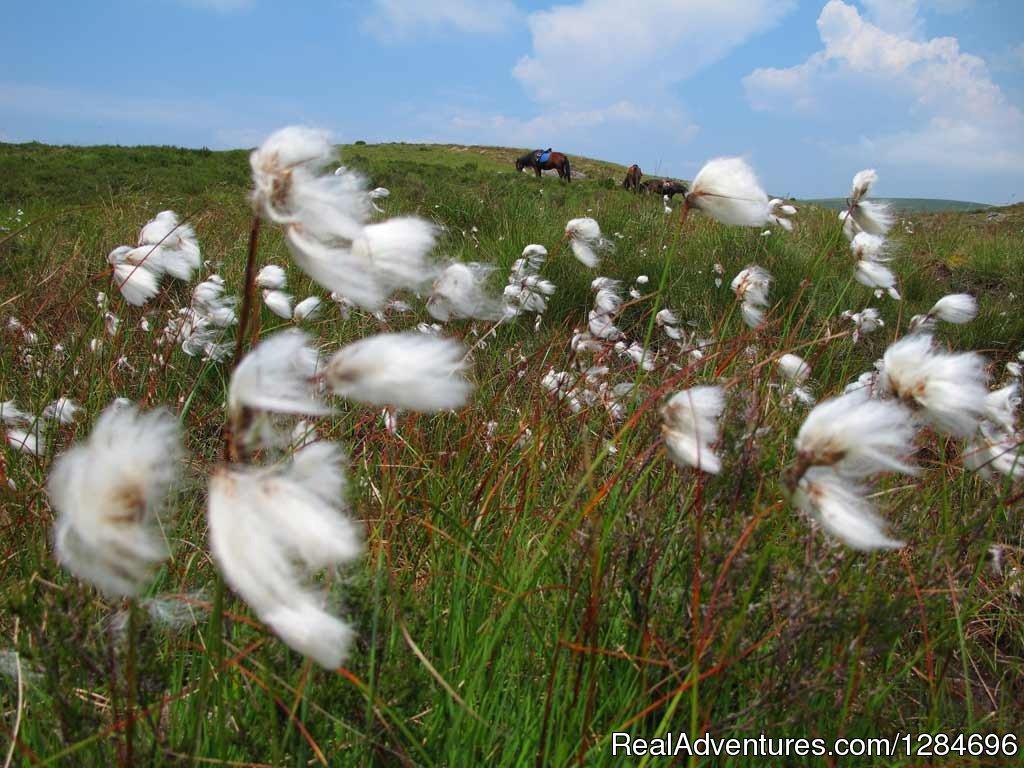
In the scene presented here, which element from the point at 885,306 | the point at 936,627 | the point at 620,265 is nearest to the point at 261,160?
the point at 936,627

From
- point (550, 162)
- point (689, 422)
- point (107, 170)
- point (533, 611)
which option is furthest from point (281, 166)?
point (550, 162)

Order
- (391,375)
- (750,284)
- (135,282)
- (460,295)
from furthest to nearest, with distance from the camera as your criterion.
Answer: (750,284)
(135,282)
(460,295)
(391,375)

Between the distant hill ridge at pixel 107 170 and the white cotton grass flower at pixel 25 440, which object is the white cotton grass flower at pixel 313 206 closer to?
the white cotton grass flower at pixel 25 440

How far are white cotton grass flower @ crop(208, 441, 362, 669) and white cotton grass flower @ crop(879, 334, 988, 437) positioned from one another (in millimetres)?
1037

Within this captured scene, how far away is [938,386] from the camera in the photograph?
119 cm

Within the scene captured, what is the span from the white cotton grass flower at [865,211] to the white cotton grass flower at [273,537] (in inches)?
82.4

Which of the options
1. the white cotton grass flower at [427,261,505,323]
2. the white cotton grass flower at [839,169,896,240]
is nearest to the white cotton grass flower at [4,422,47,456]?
the white cotton grass flower at [427,261,505,323]

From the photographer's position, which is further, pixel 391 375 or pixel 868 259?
pixel 868 259

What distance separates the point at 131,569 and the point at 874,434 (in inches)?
37.5

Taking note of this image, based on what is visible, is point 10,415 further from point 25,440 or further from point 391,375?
point 391,375

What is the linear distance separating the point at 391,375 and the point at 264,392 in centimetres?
15

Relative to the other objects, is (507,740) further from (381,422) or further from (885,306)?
(885,306)

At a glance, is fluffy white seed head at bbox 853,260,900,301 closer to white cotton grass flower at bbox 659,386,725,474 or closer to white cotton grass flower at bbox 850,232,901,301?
white cotton grass flower at bbox 850,232,901,301

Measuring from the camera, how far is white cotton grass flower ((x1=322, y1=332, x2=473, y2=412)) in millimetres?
825
